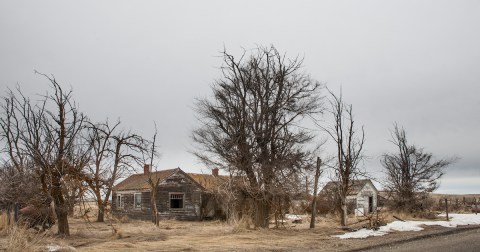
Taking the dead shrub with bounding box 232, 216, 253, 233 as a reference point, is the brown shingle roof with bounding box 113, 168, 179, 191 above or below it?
above

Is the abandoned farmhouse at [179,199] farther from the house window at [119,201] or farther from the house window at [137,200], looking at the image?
the house window at [119,201]

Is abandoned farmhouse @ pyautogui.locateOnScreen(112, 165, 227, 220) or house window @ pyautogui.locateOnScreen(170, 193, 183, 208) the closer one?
abandoned farmhouse @ pyautogui.locateOnScreen(112, 165, 227, 220)

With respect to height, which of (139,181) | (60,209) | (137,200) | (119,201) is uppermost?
(139,181)

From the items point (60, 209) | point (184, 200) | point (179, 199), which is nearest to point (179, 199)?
point (179, 199)

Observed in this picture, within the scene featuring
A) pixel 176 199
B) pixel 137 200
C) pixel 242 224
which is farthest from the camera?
pixel 137 200

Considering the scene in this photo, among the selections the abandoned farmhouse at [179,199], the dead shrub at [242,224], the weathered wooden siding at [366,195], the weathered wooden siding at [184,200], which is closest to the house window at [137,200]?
the abandoned farmhouse at [179,199]

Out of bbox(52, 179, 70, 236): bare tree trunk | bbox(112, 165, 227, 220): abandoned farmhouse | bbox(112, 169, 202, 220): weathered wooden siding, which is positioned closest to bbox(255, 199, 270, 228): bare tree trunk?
bbox(52, 179, 70, 236): bare tree trunk

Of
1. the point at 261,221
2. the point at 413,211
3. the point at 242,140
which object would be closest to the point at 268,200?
the point at 261,221

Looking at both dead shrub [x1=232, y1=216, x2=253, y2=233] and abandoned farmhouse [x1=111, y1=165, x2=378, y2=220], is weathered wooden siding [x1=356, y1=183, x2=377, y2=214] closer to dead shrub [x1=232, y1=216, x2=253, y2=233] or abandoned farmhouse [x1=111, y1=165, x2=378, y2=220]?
abandoned farmhouse [x1=111, y1=165, x2=378, y2=220]

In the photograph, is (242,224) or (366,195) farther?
(366,195)

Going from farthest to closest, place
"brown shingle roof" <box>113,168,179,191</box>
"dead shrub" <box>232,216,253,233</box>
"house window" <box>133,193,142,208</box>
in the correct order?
1. "house window" <box>133,193,142,208</box>
2. "brown shingle roof" <box>113,168,179,191</box>
3. "dead shrub" <box>232,216,253,233</box>

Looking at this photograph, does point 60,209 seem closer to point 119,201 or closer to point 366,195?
point 119,201

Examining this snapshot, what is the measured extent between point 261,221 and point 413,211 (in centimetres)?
1636

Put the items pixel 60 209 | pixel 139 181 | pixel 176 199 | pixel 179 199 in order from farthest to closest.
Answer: pixel 139 181 → pixel 176 199 → pixel 179 199 → pixel 60 209
